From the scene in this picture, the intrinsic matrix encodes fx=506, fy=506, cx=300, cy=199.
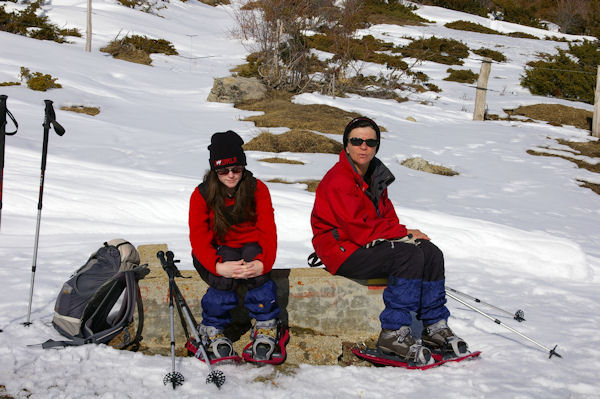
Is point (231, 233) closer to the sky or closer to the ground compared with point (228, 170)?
closer to the ground

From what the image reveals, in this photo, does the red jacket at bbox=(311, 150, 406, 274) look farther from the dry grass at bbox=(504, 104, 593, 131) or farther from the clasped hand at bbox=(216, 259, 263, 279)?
the dry grass at bbox=(504, 104, 593, 131)

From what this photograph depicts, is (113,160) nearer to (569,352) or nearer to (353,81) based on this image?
(569,352)

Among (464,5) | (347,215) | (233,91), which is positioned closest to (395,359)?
(347,215)

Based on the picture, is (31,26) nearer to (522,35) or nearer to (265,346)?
(265,346)

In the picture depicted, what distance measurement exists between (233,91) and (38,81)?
226 inches

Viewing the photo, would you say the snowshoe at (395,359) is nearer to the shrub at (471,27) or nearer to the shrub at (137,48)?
the shrub at (137,48)

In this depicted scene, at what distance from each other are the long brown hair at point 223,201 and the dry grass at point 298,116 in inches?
408

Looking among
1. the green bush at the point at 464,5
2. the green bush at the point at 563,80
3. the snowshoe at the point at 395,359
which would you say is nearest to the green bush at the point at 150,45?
the green bush at the point at 563,80

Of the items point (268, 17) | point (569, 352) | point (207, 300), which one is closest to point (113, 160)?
point (207, 300)

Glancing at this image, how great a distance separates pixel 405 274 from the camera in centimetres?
297

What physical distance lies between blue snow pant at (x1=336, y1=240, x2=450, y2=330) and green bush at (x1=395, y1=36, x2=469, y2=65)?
25.2 meters

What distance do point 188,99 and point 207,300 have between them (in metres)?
14.6

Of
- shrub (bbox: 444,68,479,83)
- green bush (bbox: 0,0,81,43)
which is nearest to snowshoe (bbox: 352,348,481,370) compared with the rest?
shrub (bbox: 444,68,479,83)

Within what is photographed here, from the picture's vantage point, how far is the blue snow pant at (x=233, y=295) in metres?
2.99
